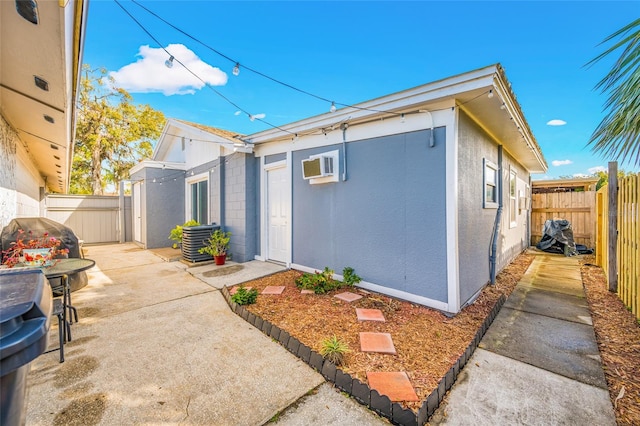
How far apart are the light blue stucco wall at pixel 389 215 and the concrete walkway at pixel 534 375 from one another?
0.93 m

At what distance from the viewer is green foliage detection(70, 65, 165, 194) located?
14586 millimetres

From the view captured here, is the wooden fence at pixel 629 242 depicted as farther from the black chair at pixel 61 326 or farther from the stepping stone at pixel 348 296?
the black chair at pixel 61 326

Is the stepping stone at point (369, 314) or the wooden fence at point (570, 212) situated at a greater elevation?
the wooden fence at point (570, 212)

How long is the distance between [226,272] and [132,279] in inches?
68.1

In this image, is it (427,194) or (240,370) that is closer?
(240,370)

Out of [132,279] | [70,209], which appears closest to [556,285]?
[132,279]

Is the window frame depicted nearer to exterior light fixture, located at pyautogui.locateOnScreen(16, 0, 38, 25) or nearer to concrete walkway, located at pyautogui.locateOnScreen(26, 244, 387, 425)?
concrete walkway, located at pyautogui.locateOnScreen(26, 244, 387, 425)

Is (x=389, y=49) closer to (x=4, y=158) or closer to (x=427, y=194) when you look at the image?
(x=427, y=194)

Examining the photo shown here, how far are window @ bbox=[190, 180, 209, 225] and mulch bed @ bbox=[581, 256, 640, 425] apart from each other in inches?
313

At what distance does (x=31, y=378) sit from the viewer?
218 cm

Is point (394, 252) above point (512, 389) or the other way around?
above

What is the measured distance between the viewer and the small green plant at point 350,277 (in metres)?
4.25

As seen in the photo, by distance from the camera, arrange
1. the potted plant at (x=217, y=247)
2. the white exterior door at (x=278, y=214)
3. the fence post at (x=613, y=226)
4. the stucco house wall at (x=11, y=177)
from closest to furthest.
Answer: the stucco house wall at (x=11, y=177) < the fence post at (x=613, y=226) < the white exterior door at (x=278, y=214) < the potted plant at (x=217, y=247)

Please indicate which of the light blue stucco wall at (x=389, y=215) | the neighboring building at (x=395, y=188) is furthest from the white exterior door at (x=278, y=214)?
the light blue stucco wall at (x=389, y=215)
